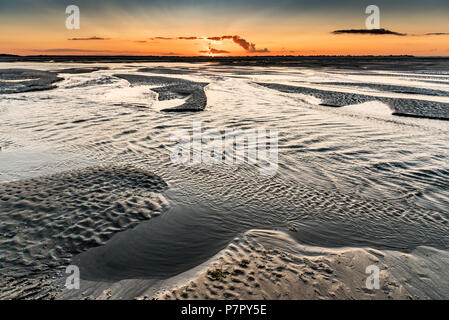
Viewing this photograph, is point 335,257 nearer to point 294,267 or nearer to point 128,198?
point 294,267

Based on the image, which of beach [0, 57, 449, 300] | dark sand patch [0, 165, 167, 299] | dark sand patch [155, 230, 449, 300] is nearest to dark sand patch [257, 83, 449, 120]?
beach [0, 57, 449, 300]

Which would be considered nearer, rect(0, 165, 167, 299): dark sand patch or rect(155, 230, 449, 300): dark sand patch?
rect(155, 230, 449, 300): dark sand patch

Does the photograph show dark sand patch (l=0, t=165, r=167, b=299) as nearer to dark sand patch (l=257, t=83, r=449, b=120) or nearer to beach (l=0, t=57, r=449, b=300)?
beach (l=0, t=57, r=449, b=300)

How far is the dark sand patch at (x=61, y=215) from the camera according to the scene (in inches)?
207

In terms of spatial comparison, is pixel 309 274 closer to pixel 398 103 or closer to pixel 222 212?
pixel 222 212

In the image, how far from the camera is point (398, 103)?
24.1m

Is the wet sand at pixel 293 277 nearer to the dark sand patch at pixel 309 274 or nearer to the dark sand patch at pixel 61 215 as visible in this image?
the dark sand patch at pixel 309 274

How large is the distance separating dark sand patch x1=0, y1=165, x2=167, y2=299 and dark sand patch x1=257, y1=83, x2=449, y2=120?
19084 mm

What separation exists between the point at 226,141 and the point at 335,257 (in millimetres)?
8599

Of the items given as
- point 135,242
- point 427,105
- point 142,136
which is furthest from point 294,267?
point 427,105

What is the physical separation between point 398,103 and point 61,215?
85.0 ft

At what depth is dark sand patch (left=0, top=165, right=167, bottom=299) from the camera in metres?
5.25
